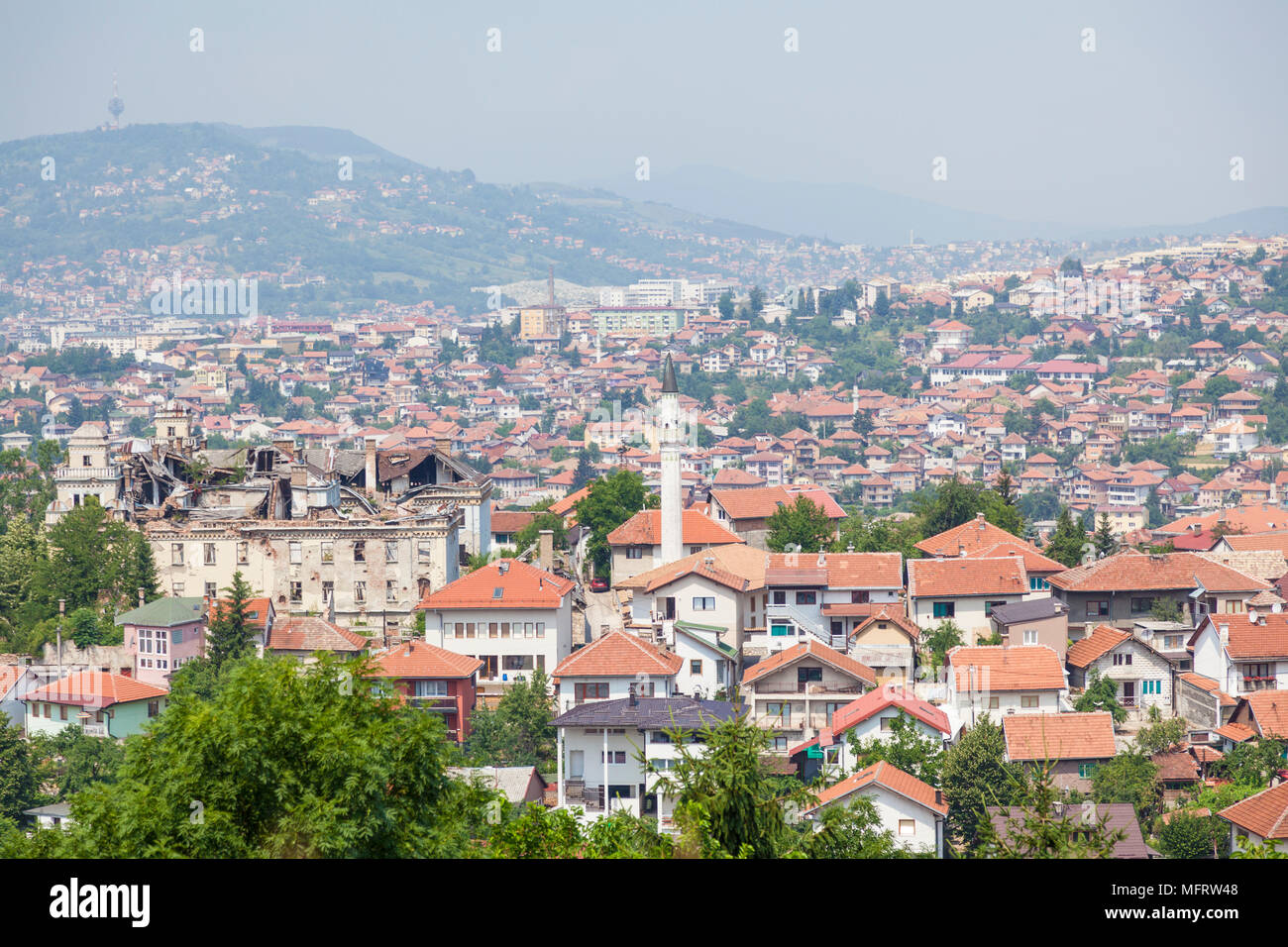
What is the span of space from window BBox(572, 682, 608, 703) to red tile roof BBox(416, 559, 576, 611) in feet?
6.55

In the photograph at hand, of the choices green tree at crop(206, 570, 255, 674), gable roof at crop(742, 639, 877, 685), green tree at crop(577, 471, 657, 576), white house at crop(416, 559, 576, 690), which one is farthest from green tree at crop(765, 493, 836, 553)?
green tree at crop(206, 570, 255, 674)

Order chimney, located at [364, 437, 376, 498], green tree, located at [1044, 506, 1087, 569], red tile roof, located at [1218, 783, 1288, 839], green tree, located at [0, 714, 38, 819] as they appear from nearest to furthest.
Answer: red tile roof, located at [1218, 783, 1288, 839] < green tree, located at [0, 714, 38, 819] < green tree, located at [1044, 506, 1087, 569] < chimney, located at [364, 437, 376, 498]

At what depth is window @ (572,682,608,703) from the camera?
70.4ft

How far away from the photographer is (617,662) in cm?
2153

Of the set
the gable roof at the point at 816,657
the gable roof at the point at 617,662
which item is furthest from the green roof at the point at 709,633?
the gable roof at the point at 617,662

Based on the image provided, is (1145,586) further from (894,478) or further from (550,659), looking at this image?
(894,478)

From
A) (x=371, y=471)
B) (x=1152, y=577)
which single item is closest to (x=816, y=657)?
(x=1152, y=577)

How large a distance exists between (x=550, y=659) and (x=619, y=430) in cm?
7380

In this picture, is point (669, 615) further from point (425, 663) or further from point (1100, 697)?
point (1100, 697)

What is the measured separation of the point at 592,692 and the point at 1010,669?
5.73 m

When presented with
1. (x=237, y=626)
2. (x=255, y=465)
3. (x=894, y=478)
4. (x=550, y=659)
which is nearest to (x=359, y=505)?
(x=255, y=465)

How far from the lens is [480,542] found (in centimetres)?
2981

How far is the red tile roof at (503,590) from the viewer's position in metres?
23.2

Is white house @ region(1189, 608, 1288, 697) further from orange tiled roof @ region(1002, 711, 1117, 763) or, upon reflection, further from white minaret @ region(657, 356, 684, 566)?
white minaret @ region(657, 356, 684, 566)
